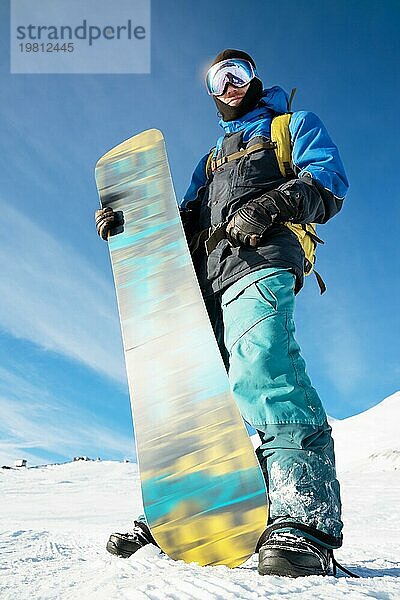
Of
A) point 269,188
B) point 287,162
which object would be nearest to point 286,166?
point 287,162

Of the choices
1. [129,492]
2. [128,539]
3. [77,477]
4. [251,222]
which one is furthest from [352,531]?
[77,477]

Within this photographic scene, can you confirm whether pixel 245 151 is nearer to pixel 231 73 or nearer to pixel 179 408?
pixel 231 73

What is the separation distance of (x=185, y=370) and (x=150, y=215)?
908 mm

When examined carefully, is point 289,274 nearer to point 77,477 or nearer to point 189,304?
point 189,304

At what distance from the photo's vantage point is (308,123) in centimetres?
230

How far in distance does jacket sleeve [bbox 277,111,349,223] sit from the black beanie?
383 millimetres

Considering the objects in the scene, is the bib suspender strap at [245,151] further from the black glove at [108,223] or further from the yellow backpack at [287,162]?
the black glove at [108,223]

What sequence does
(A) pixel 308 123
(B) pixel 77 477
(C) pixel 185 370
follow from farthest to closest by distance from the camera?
1. (B) pixel 77 477
2. (A) pixel 308 123
3. (C) pixel 185 370

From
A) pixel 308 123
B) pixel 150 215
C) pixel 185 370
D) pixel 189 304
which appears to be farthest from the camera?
pixel 150 215

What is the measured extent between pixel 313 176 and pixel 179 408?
3.41 ft

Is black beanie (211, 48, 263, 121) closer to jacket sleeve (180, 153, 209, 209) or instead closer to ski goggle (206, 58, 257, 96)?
ski goggle (206, 58, 257, 96)

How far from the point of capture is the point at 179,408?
6.23ft

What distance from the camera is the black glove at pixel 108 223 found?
2.60 m

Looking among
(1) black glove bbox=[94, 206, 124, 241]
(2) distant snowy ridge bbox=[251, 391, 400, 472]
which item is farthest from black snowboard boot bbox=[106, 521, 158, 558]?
(2) distant snowy ridge bbox=[251, 391, 400, 472]
